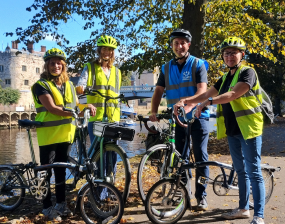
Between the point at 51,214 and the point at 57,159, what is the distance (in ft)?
2.17

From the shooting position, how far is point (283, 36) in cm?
1203

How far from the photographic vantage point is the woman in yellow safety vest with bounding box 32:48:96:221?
4.16 m

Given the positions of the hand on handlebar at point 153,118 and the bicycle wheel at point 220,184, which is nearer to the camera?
the hand on handlebar at point 153,118

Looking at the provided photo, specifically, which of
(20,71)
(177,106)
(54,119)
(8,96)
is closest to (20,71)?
(20,71)

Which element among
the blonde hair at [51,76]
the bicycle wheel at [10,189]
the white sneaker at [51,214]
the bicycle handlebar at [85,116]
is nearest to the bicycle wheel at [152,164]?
the bicycle handlebar at [85,116]

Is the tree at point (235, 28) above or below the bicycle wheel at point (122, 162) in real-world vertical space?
above

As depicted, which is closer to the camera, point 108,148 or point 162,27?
point 108,148

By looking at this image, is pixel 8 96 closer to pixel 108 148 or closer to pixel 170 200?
pixel 108 148

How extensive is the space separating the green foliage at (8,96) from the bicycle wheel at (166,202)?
217 ft

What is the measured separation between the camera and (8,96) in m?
66.2

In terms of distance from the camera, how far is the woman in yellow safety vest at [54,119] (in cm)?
416

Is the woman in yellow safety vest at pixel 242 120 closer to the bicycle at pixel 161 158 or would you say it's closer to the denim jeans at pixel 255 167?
the denim jeans at pixel 255 167

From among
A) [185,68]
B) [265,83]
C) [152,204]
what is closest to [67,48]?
[185,68]

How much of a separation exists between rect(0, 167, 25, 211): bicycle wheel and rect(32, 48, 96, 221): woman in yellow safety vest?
42 cm
